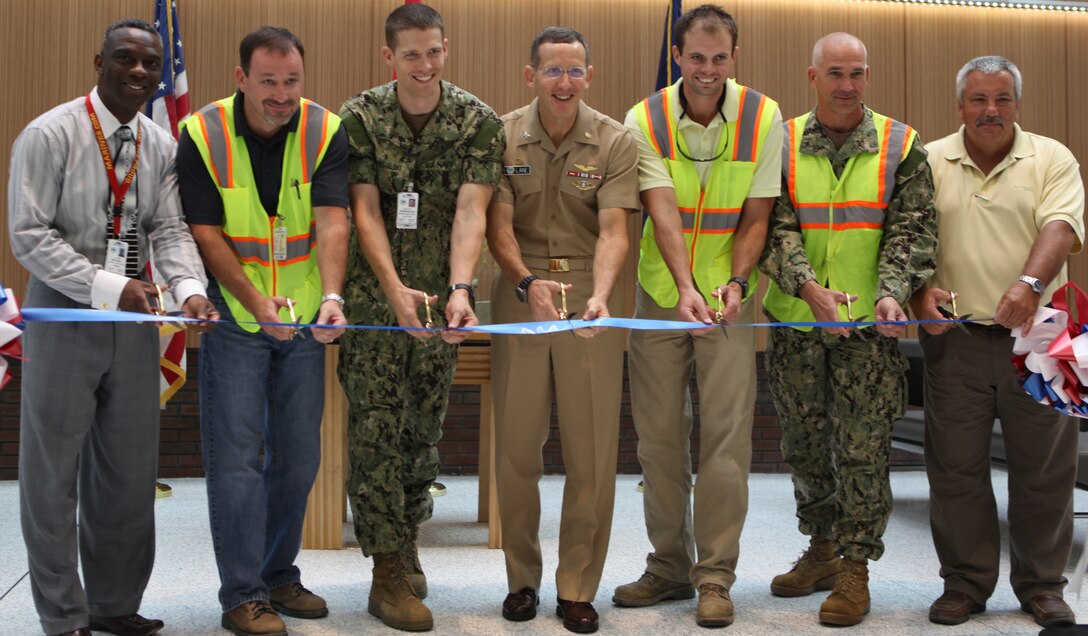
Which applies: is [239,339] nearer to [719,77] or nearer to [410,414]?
[410,414]

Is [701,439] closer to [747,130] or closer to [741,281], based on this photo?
[741,281]

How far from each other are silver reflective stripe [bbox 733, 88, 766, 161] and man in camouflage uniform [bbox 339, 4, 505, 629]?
0.80 metres

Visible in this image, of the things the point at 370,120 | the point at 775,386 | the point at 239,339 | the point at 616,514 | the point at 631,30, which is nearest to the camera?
the point at 239,339

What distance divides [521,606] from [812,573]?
1.09m

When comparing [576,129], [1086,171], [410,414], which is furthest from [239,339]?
[1086,171]

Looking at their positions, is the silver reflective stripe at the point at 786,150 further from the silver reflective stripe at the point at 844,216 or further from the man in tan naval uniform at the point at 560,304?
the man in tan naval uniform at the point at 560,304

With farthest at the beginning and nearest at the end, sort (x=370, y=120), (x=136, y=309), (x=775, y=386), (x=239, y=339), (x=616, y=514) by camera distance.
Result: 1. (x=616, y=514)
2. (x=775, y=386)
3. (x=370, y=120)
4. (x=239, y=339)
5. (x=136, y=309)

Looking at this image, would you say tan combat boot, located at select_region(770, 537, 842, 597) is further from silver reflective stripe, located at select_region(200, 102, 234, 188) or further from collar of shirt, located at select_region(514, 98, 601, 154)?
silver reflective stripe, located at select_region(200, 102, 234, 188)

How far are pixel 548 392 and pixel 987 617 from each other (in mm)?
1610

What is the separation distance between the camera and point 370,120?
11.3 ft

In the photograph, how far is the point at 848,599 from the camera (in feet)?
11.4

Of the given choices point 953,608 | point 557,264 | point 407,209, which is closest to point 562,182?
point 557,264

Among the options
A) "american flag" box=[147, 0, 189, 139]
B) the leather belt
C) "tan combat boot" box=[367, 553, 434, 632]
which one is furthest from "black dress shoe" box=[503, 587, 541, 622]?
"american flag" box=[147, 0, 189, 139]

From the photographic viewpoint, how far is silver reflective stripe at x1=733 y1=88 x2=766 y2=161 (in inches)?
143
